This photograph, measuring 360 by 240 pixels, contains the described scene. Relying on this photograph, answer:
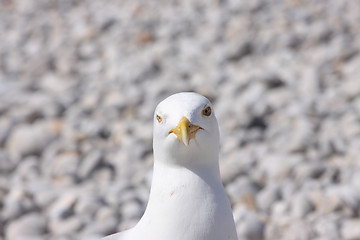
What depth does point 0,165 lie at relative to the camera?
16.0 ft

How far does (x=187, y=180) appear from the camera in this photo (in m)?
2.54

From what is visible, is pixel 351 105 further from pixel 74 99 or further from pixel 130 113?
pixel 74 99

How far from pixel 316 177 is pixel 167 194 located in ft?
7.79

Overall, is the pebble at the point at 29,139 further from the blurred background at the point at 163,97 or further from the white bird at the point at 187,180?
the white bird at the point at 187,180

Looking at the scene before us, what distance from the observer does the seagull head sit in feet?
8.14

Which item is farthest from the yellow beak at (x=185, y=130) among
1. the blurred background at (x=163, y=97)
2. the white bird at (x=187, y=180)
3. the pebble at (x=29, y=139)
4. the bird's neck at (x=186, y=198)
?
the pebble at (x=29, y=139)

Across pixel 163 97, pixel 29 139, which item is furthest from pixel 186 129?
pixel 163 97

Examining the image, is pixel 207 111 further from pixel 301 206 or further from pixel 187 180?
pixel 301 206

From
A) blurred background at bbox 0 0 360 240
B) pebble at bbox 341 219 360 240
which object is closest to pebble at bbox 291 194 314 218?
Answer: blurred background at bbox 0 0 360 240

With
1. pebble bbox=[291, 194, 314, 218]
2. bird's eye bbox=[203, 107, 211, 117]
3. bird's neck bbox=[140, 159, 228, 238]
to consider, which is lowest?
bird's neck bbox=[140, 159, 228, 238]

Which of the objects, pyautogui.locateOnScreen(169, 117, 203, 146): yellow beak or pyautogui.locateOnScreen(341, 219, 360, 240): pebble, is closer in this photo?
pyautogui.locateOnScreen(169, 117, 203, 146): yellow beak

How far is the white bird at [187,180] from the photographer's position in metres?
2.49

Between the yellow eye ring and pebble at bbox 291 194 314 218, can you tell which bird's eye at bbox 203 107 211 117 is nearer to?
the yellow eye ring

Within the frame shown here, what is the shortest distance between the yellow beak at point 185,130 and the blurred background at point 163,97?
1.63m
